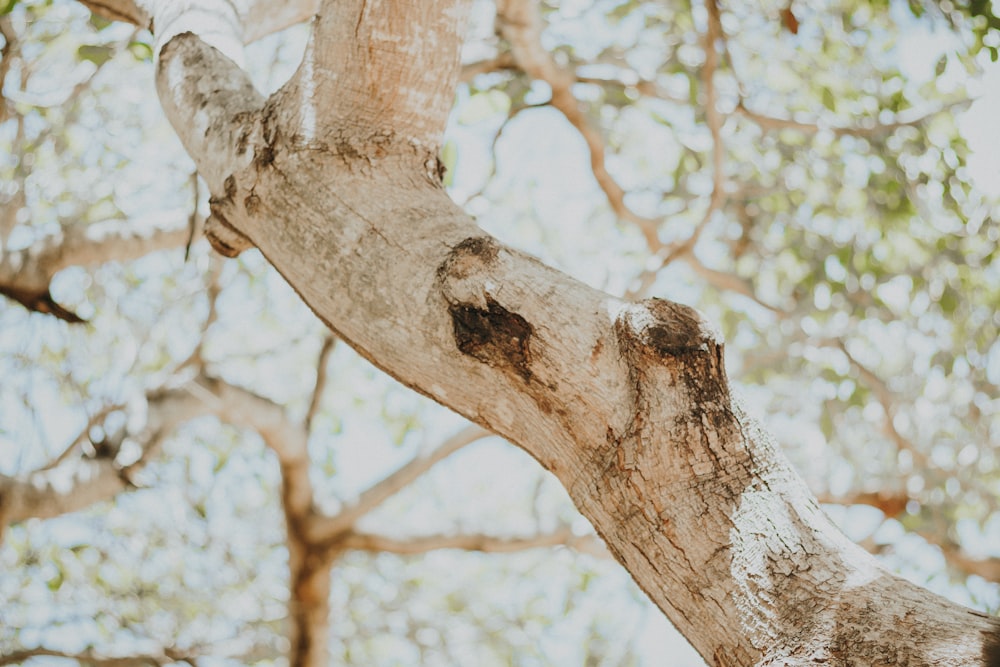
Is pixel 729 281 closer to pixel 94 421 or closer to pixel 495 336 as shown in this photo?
pixel 94 421

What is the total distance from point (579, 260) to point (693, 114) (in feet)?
4.81

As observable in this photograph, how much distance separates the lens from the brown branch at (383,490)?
Answer: 13.4ft

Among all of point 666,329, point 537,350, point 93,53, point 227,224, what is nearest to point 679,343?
point 666,329

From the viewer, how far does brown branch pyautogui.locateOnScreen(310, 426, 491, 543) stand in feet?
13.4

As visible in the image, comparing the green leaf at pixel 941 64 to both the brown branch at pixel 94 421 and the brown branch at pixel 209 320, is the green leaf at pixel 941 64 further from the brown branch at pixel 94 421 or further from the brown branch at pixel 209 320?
the brown branch at pixel 94 421

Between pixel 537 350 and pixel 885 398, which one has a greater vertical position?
pixel 885 398

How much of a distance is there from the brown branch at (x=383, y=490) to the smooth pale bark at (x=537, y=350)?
2580 millimetres

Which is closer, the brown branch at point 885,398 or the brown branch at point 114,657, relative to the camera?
the brown branch at point 114,657

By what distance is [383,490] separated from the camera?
13.4 feet

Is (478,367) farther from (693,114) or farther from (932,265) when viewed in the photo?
(932,265)

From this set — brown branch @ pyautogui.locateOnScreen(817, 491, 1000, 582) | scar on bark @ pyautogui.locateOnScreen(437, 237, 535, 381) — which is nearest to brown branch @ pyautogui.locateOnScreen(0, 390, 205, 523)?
scar on bark @ pyautogui.locateOnScreen(437, 237, 535, 381)

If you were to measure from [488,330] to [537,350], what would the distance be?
0.08 m

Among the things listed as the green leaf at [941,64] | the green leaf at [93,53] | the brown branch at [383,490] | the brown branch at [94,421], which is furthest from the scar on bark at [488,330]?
the green leaf at [941,64]

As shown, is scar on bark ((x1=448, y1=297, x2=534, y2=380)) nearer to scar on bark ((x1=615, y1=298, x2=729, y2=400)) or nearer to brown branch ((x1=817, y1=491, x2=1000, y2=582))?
scar on bark ((x1=615, y1=298, x2=729, y2=400))
